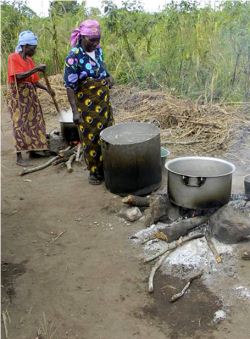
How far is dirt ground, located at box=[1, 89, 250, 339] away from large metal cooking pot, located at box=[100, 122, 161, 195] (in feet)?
0.74

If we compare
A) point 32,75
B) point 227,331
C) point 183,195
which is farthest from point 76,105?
point 227,331

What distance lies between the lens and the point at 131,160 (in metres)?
4.29

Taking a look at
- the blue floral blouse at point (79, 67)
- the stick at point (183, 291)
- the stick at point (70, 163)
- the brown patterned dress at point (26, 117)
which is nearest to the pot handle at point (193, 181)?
the stick at point (183, 291)

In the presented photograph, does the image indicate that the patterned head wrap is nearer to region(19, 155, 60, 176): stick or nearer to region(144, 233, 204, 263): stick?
region(19, 155, 60, 176): stick

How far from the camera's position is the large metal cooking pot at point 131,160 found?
426cm

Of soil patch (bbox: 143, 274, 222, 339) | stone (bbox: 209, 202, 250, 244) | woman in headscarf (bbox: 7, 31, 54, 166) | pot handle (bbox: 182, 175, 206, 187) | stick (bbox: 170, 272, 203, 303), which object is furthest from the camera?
woman in headscarf (bbox: 7, 31, 54, 166)

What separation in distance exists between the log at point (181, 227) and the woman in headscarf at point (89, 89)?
153cm

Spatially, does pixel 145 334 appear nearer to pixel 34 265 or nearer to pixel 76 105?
pixel 34 265

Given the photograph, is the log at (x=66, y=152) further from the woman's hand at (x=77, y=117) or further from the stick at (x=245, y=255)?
the stick at (x=245, y=255)

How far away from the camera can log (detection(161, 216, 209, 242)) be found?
3523mm

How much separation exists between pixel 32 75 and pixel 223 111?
8.86ft

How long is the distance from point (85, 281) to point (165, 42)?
538 centimetres

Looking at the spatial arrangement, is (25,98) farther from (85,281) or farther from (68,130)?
(85,281)

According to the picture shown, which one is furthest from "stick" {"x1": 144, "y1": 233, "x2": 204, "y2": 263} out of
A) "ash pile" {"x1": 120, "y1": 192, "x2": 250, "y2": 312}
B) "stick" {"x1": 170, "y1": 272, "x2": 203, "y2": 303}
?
"stick" {"x1": 170, "y1": 272, "x2": 203, "y2": 303}
